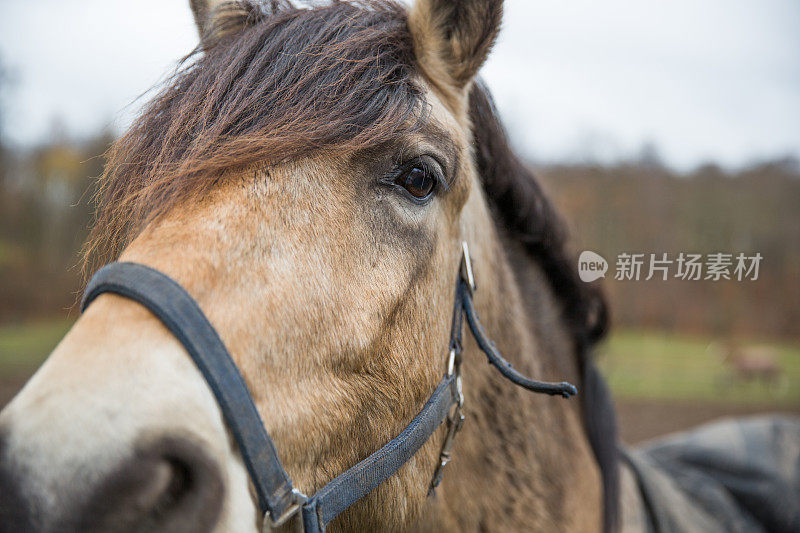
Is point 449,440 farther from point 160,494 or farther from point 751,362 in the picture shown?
point 751,362

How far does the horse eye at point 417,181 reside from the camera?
159 cm

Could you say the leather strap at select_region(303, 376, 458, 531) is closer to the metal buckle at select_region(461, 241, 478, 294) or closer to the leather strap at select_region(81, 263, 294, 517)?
the leather strap at select_region(81, 263, 294, 517)

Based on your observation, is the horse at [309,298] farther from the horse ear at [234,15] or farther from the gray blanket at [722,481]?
the gray blanket at [722,481]

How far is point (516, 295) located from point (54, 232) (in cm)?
2058

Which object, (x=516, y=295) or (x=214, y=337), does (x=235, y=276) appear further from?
(x=516, y=295)

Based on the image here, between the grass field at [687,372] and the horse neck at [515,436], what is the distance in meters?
15.3

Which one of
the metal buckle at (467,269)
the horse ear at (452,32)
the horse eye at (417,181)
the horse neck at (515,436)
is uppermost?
the horse ear at (452,32)

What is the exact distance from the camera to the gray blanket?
2.67 metres

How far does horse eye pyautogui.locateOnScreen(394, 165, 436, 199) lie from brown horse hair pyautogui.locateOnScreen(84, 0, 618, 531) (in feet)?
0.42

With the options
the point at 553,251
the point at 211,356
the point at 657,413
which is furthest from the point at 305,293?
the point at 657,413

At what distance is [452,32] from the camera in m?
1.83

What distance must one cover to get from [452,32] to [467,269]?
2.79 feet

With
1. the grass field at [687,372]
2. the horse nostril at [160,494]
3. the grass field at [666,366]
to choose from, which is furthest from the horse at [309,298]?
the grass field at [687,372]

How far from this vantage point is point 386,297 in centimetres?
147
